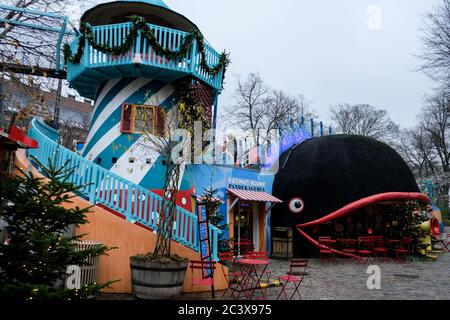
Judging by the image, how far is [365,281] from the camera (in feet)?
34.4

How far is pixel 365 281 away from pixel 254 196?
5077mm

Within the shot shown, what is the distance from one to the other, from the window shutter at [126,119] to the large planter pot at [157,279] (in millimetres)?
6079

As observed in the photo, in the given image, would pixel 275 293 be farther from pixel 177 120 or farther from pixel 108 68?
pixel 108 68

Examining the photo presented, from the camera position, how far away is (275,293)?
8.65 metres

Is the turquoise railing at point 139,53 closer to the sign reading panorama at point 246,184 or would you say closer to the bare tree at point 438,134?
the sign reading panorama at point 246,184

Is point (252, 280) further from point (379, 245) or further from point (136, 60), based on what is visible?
point (379, 245)

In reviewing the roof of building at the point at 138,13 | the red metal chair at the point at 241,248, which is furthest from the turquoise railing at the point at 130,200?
the roof of building at the point at 138,13

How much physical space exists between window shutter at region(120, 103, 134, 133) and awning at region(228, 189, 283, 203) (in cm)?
409

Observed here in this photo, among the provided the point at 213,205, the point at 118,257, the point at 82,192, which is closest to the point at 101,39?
the point at 82,192

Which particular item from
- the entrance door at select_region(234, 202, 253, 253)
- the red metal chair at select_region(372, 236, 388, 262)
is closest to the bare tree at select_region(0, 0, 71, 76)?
the entrance door at select_region(234, 202, 253, 253)

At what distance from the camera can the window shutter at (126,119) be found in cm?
1277

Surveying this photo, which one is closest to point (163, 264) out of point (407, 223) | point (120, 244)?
point (120, 244)

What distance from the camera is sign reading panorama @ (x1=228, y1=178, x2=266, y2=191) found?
13.9 m

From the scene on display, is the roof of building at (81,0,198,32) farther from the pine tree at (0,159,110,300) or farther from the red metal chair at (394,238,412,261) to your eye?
the red metal chair at (394,238,412,261)
